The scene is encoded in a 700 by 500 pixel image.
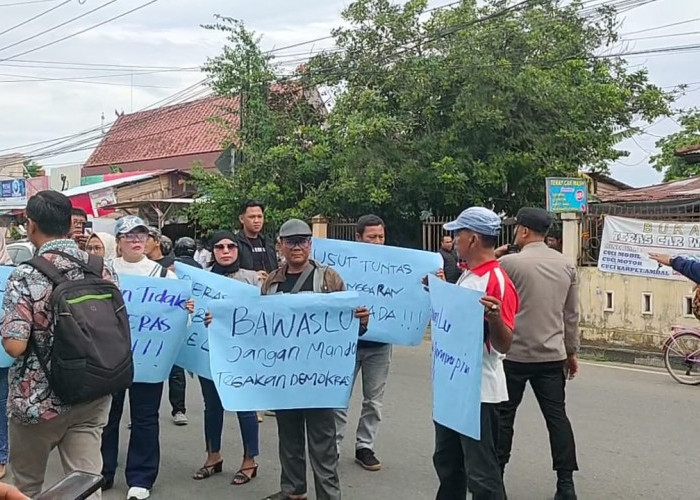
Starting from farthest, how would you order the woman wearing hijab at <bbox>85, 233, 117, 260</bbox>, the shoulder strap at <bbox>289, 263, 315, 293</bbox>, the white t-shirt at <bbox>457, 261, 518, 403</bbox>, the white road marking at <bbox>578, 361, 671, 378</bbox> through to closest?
the white road marking at <bbox>578, 361, 671, 378</bbox> → the woman wearing hijab at <bbox>85, 233, 117, 260</bbox> → the shoulder strap at <bbox>289, 263, 315, 293</bbox> → the white t-shirt at <bbox>457, 261, 518, 403</bbox>

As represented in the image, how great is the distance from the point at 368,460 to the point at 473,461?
2109 millimetres

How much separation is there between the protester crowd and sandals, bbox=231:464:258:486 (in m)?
0.01

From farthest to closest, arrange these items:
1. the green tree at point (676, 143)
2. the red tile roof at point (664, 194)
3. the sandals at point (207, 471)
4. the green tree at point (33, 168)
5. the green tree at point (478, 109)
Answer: the green tree at point (33, 168)
the green tree at point (676, 143)
the green tree at point (478, 109)
the red tile roof at point (664, 194)
the sandals at point (207, 471)

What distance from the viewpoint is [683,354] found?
9734mm

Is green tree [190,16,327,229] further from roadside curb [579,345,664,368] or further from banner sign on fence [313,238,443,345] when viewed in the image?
banner sign on fence [313,238,443,345]

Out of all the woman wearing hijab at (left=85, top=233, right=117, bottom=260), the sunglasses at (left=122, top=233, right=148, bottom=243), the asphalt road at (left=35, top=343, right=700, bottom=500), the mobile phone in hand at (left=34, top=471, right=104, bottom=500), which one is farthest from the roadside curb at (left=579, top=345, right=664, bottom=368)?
the mobile phone in hand at (left=34, top=471, right=104, bottom=500)

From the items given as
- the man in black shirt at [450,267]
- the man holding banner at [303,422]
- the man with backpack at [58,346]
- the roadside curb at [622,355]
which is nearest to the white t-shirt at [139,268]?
the man holding banner at [303,422]

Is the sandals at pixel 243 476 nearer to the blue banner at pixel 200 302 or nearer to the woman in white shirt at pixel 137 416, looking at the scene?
the woman in white shirt at pixel 137 416

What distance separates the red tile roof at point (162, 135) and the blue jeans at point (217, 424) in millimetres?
28601

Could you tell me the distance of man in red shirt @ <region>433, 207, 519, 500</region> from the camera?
3.64 meters

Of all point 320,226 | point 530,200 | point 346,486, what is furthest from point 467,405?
point 320,226

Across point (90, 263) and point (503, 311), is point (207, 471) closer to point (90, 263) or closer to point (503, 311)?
point (90, 263)

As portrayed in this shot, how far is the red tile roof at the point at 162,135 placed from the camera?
36469mm

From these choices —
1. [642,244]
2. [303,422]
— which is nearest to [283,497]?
[303,422]
